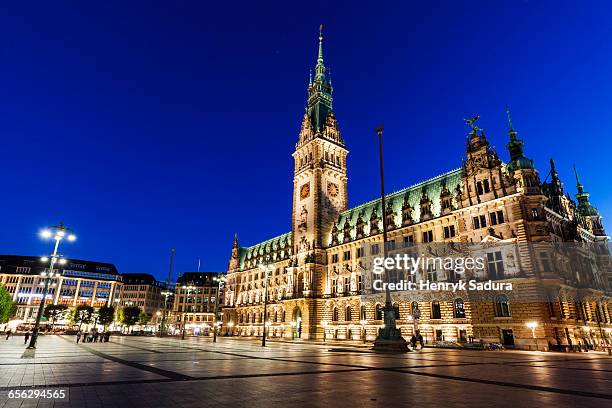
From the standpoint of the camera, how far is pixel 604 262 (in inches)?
2437

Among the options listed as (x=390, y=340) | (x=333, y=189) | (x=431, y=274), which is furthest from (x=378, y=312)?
(x=333, y=189)

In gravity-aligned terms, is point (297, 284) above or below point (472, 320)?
above

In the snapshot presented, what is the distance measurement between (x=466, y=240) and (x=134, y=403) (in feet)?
166

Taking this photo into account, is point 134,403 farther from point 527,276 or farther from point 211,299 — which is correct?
point 211,299

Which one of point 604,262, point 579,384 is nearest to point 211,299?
point 604,262

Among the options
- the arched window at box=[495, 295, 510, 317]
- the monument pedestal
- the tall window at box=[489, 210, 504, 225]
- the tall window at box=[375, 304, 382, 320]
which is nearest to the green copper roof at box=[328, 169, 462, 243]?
the tall window at box=[489, 210, 504, 225]

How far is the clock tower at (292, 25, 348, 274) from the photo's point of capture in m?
81.6

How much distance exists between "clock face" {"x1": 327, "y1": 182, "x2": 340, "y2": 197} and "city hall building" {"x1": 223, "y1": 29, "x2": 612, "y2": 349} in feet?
0.82

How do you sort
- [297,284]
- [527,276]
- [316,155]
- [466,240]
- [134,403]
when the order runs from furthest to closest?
[316,155] < [297,284] < [466,240] < [527,276] < [134,403]

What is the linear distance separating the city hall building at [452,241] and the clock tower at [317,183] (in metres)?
0.26

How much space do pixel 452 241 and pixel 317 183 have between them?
120ft

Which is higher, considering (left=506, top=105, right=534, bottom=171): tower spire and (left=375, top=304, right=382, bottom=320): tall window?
(left=506, top=105, right=534, bottom=171): tower spire

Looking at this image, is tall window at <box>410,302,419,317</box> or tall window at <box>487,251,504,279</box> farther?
tall window at <box>410,302,419,317</box>

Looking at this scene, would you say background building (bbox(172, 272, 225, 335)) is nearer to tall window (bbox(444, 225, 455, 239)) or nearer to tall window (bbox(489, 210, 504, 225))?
tall window (bbox(444, 225, 455, 239))
